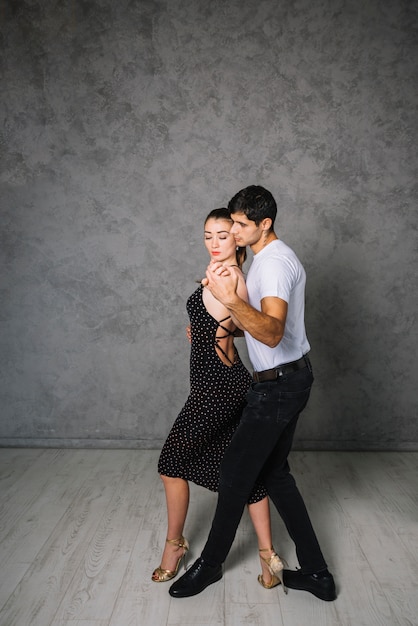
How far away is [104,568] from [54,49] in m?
3.12

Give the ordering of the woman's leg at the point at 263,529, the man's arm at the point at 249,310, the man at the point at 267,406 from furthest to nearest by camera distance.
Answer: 1. the woman's leg at the point at 263,529
2. the man at the point at 267,406
3. the man's arm at the point at 249,310

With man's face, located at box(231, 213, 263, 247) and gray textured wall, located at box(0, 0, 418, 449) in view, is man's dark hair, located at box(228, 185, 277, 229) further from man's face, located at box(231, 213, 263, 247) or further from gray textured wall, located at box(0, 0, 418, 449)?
gray textured wall, located at box(0, 0, 418, 449)

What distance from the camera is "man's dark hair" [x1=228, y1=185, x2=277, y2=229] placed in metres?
2.23

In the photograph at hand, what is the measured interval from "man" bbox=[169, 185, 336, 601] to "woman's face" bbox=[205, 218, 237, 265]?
8cm

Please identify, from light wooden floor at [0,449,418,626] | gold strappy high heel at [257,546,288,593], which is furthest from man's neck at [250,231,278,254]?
light wooden floor at [0,449,418,626]

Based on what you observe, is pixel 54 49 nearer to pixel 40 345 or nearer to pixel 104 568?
pixel 40 345

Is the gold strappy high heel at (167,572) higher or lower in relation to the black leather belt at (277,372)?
lower

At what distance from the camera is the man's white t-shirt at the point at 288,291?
6.98ft

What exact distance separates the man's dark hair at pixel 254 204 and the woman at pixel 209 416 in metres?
0.13

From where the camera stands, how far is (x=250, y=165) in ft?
13.0

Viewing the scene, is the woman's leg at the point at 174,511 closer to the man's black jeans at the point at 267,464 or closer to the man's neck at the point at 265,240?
the man's black jeans at the point at 267,464

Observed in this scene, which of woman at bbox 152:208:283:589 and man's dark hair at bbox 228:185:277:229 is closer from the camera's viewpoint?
man's dark hair at bbox 228:185:277:229

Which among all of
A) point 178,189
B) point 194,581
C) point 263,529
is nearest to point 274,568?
point 263,529

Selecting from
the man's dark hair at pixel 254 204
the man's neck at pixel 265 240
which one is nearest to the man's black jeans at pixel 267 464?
the man's neck at pixel 265 240
